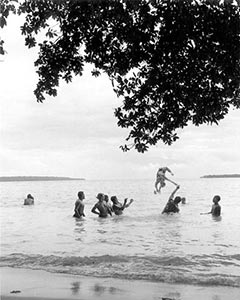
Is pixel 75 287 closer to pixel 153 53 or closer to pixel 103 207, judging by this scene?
pixel 153 53

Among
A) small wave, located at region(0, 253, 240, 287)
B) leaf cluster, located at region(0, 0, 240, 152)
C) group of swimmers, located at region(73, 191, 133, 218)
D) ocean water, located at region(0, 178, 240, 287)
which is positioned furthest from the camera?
group of swimmers, located at region(73, 191, 133, 218)

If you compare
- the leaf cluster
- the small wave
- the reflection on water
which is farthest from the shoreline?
the leaf cluster

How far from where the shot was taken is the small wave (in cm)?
990

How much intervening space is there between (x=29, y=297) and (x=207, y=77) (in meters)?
3.82

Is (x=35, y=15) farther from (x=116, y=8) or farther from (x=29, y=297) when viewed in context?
(x=29, y=297)

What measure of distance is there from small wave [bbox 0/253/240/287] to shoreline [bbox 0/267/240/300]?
0.56m

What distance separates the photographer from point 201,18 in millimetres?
7074

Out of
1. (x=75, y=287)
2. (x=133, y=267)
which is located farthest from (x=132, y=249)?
(x=75, y=287)

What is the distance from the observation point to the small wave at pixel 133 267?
32.5 feet

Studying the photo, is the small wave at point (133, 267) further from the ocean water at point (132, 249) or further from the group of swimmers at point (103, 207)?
the group of swimmers at point (103, 207)

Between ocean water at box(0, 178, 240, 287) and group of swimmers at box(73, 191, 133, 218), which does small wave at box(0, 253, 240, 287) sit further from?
group of swimmers at box(73, 191, 133, 218)

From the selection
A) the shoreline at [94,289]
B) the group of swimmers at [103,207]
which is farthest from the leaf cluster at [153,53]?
the group of swimmers at [103,207]

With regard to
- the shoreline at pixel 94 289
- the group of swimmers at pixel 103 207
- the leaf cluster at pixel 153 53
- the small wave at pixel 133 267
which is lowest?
the small wave at pixel 133 267

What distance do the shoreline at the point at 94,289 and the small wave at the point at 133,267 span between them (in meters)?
0.56
